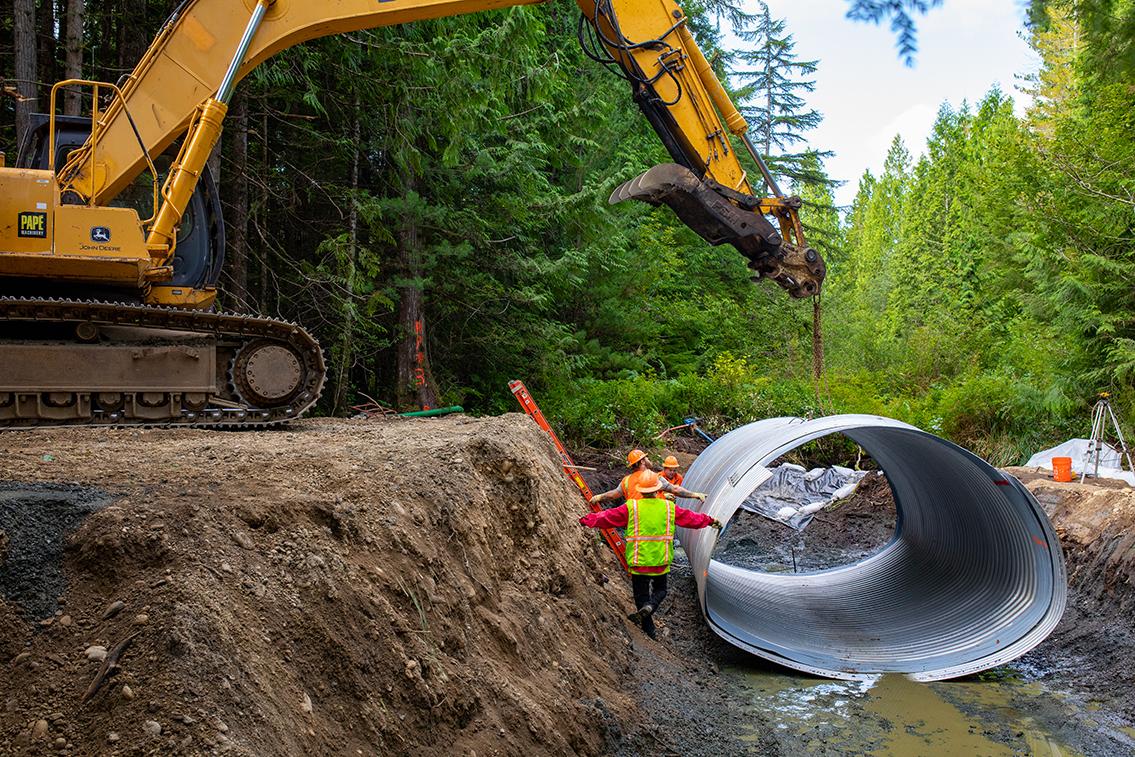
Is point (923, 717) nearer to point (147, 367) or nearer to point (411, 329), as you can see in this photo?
point (147, 367)

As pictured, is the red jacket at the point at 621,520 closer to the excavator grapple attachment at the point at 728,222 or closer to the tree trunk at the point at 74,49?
the excavator grapple attachment at the point at 728,222

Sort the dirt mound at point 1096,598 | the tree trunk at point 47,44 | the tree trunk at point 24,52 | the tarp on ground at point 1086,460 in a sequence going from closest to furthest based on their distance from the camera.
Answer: the dirt mound at point 1096,598 < the tree trunk at point 24,52 < the tree trunk at point 47,44 < the tarp on ground at point 1086,460

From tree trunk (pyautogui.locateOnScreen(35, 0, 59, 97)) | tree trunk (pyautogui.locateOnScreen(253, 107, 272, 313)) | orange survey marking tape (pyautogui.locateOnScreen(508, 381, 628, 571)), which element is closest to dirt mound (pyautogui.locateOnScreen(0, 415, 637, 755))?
orange survey marking tape (pyautogui.locateOnScreen(508, 381, 628, 571))

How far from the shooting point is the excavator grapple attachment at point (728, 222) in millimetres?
8641

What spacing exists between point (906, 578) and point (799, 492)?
5621 millimetres

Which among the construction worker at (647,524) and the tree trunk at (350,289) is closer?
the construction worker at (647,524)

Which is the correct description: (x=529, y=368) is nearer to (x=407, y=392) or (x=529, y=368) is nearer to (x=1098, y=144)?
(x=407, y=392)

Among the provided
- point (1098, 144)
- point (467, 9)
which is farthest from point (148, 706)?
point (1098, 144)

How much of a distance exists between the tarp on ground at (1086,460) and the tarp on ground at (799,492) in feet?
9.64

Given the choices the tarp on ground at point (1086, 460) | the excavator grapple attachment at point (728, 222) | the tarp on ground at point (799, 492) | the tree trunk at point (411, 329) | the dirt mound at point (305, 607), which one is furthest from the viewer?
the tarp on ground at point (799, 492)

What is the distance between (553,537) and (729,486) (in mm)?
1770

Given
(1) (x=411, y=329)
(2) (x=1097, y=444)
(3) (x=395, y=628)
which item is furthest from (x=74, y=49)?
(2) (x=1097, y=444)

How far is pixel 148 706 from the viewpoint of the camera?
310 centimetres

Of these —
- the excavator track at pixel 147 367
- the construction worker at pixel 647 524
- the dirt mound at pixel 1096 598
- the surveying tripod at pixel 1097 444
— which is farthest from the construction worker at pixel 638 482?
the surveying tripod at pixel 1097 444
